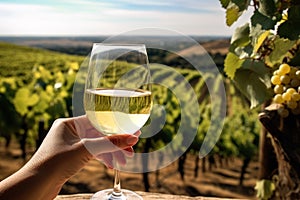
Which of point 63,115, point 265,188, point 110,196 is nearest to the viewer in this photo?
point 110,196

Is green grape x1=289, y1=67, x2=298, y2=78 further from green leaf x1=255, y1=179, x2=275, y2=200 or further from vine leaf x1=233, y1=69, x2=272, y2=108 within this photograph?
green leaf x1=255, y1=179, x2=275, y2=200

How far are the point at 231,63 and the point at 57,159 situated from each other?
33.2 inches

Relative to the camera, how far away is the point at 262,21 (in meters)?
1.38

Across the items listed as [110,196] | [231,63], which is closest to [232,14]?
[231,63]

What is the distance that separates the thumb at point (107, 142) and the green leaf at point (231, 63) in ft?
2.34

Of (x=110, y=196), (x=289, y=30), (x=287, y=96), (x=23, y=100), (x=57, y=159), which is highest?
(x=289, y=30)

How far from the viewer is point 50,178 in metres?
1.16

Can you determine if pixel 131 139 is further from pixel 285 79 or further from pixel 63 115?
pixel 63 115

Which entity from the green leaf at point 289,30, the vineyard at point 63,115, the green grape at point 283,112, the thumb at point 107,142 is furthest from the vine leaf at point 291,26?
the vineyard at point 63,115

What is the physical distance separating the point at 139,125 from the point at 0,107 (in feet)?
10.1

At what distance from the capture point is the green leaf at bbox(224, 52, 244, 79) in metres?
1.71

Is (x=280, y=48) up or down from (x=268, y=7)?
down

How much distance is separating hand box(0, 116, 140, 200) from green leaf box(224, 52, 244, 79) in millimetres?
658

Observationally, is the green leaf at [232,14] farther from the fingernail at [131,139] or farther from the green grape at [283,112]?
the fingernail at [131,139]
